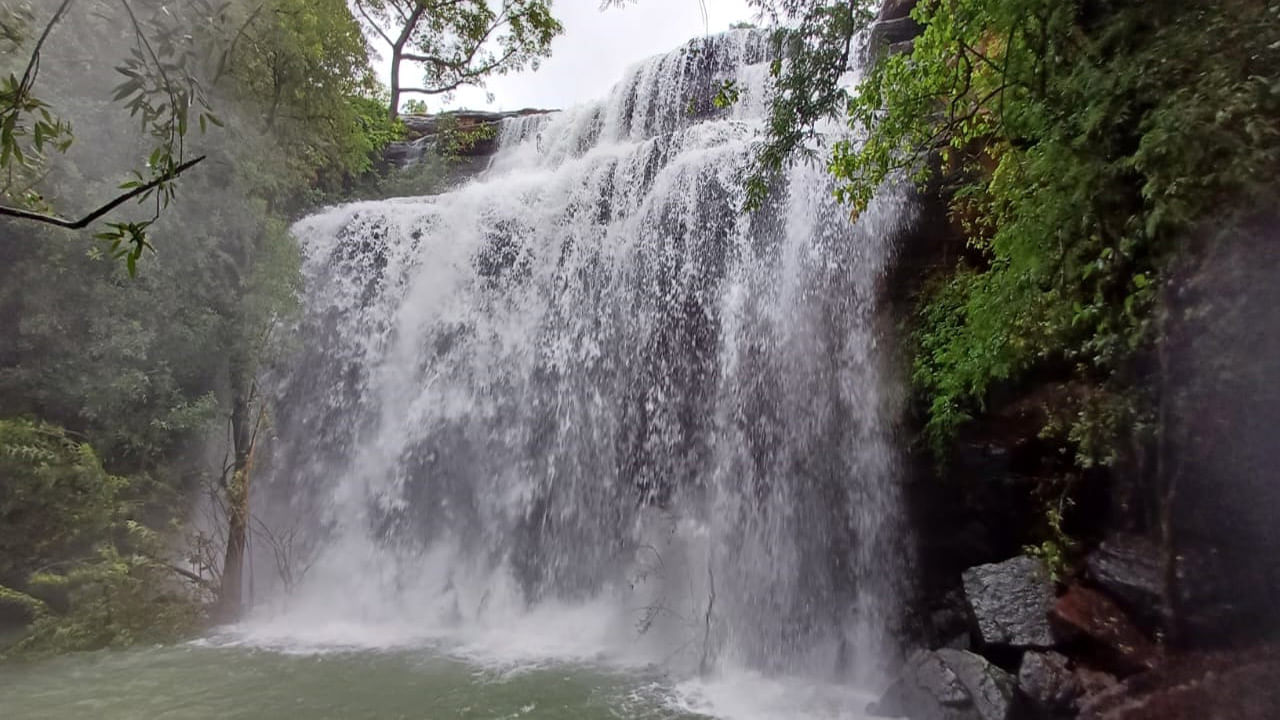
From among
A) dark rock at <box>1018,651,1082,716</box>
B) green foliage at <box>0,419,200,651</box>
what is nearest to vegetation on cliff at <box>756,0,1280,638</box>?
dark rock at <box>1018,651,1082,716</box>

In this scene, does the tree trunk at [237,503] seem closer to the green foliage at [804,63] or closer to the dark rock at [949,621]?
the green foliage at [804,63]

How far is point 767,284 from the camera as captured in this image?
706cm

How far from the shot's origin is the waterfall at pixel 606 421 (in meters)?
6.20

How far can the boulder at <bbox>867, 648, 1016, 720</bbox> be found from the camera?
13.7 ft

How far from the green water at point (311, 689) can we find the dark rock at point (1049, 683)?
2226 millimetres

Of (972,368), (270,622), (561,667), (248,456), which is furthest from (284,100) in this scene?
(972,368)

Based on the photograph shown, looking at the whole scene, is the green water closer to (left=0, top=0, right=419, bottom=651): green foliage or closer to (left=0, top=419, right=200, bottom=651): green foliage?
(left=0, top=419, right=200, bottom=651): green foliage

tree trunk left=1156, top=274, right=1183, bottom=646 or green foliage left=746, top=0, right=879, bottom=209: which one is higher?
green foliage left=746, top=0, right=879, bottom=209

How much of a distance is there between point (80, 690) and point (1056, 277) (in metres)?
7.81

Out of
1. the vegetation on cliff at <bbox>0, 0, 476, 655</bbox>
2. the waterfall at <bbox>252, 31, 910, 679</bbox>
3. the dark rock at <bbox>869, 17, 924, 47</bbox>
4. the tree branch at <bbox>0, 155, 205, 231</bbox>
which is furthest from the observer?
the dark rock at <bbox>869, 17, 924, 47</bbox>

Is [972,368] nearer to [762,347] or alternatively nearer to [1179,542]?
[1179,542]

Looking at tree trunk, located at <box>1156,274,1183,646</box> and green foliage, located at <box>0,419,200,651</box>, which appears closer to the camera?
tree trunk, located at <box>1156,274,1183,646</box>

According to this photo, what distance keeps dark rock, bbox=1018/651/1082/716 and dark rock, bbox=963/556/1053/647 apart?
97 mm

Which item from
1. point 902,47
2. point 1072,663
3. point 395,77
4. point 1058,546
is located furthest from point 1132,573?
point 395,77
